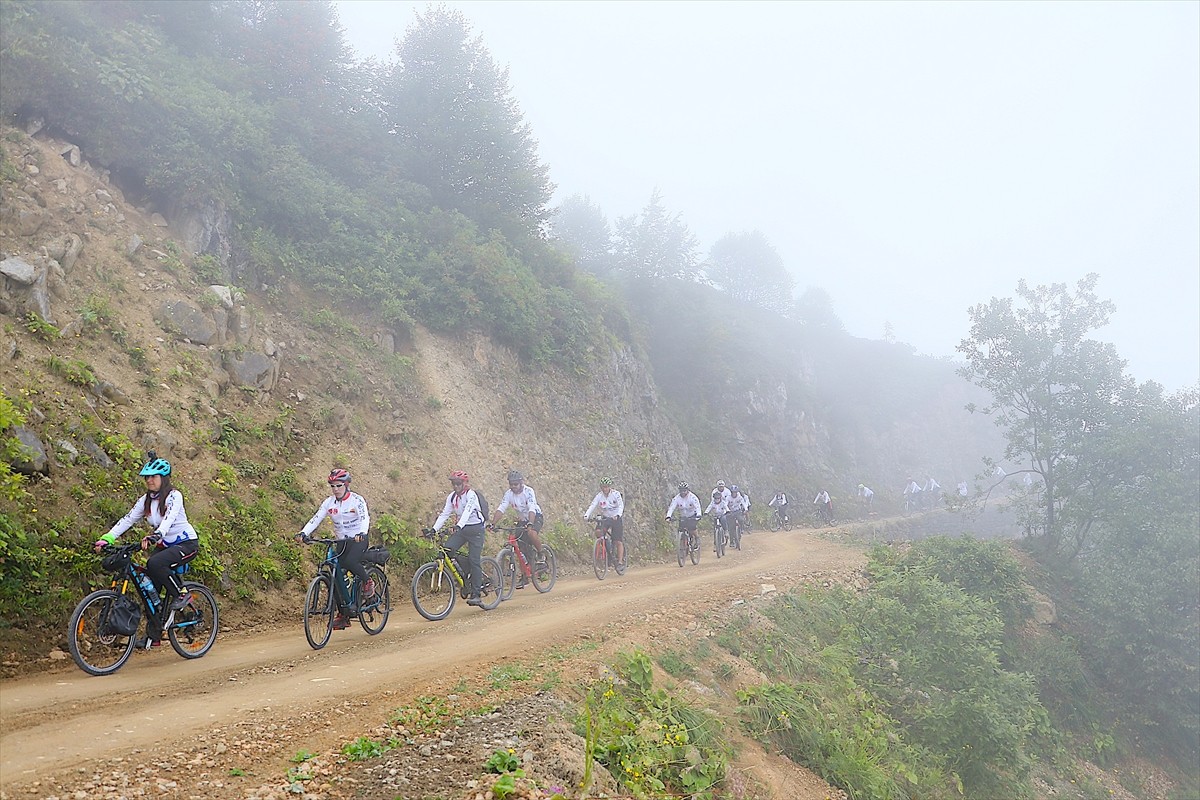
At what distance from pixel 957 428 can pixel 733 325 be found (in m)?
27.4

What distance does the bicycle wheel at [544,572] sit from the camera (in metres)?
14.4

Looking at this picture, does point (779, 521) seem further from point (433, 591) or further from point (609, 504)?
point (433, 591)

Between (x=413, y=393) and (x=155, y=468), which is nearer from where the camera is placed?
(x=155, y=468)

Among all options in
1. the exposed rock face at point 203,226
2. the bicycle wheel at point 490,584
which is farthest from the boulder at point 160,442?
the exposed rock face at point 203,226

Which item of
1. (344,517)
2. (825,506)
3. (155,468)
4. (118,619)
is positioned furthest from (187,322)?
(825,506)

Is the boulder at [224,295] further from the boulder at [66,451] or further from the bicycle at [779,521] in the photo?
the bicycle at [779,521]

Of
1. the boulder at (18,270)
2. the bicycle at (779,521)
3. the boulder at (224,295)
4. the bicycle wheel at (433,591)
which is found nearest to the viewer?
the boulder at (18,270)

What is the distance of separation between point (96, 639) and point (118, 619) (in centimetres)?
27

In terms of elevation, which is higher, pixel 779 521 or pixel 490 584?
pixel 779 521

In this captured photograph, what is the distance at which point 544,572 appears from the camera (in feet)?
48.1

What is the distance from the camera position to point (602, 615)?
11305 millimetres

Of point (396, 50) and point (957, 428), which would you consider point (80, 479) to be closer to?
point (396, 50)

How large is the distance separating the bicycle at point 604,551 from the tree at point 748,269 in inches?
2579

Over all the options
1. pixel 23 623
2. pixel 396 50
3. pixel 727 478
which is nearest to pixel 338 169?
pixel 396 50
